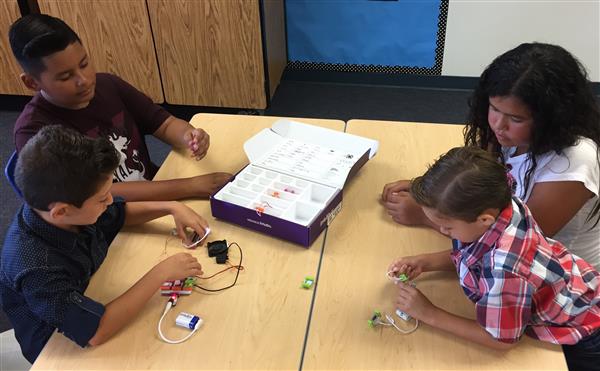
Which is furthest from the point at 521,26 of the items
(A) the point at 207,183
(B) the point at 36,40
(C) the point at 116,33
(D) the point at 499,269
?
(B) the point at 36,40

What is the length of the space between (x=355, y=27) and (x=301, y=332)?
8.90 feet

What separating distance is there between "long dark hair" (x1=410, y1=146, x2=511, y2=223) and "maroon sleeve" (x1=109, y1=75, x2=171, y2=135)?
108 centimetres

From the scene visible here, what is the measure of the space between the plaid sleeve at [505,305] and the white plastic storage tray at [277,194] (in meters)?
0.44

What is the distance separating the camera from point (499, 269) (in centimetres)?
94

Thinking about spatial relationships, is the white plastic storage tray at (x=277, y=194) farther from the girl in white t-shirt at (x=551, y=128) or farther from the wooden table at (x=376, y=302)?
the girl in white t-shirt at (x=551, y=128)

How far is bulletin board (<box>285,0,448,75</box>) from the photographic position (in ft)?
10.6

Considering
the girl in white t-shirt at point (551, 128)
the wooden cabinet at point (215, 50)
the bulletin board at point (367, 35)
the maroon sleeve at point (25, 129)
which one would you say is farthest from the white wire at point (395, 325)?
the bulletin board at point (367, 35)

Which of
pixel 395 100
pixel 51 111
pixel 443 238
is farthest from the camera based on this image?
pixel 395 100

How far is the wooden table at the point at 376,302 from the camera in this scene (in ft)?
3.17

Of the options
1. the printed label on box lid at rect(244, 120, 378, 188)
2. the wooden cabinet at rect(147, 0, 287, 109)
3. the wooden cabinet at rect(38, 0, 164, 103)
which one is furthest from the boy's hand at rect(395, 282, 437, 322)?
the wooden cabinet at rect(38, 0, 164, 103)

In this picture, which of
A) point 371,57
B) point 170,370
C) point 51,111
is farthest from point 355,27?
point 170,370

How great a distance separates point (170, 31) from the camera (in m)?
2.89

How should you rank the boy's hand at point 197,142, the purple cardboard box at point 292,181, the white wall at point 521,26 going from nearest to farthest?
the purple cardboard box at point 292,181, the boy's hand at point 197,142, the white wall at point 521,26

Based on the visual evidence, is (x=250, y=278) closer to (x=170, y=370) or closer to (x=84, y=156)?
(x=170, y=370)
